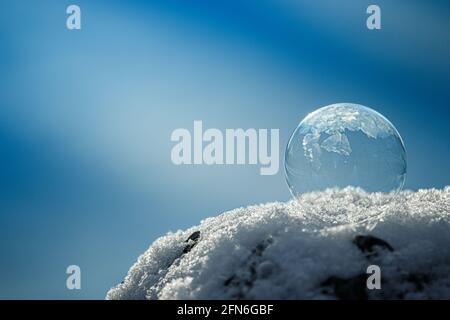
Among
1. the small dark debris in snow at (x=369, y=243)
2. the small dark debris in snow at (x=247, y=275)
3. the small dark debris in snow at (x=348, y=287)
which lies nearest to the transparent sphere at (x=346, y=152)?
the small dark debris in snow at (x=369, y=243)

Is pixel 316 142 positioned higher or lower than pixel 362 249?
higher

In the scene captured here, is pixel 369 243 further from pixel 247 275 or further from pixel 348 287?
pixel 247 275

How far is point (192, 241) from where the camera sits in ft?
36.9

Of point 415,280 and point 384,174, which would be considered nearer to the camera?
point 415,280

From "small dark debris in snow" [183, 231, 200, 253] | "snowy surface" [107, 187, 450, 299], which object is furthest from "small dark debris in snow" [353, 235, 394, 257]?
"small dark debris in snow" [183, 231, 200, 253]

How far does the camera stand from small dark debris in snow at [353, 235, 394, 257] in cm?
849

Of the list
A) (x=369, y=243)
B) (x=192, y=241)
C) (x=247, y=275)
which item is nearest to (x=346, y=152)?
(x=369, y=243)

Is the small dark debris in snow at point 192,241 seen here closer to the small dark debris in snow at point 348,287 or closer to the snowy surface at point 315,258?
the snowy surface at point 315,258
